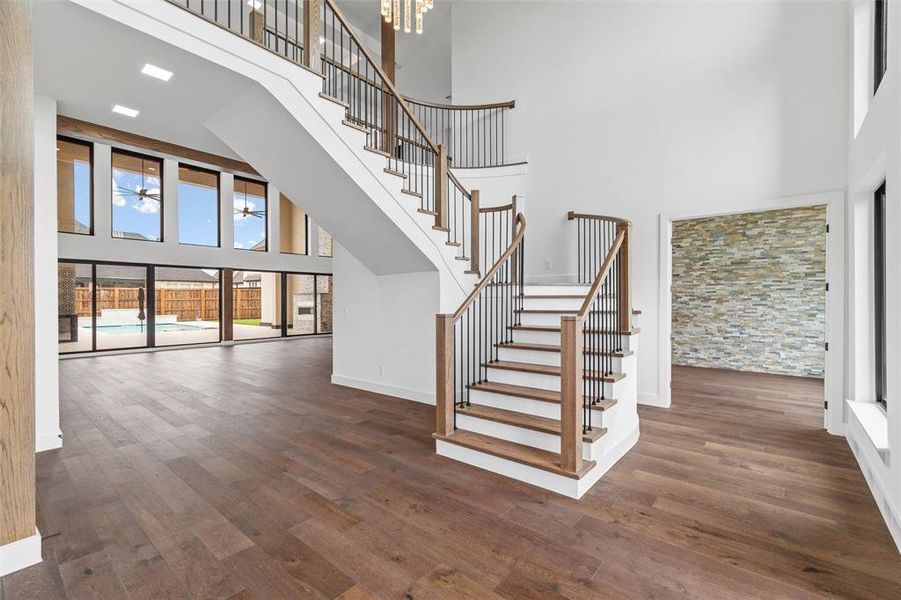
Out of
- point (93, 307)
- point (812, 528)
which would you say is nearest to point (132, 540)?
point (812, 528)

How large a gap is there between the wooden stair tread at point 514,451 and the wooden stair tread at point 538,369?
64cm

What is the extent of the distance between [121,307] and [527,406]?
1021 cm

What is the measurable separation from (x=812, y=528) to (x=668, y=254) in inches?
128

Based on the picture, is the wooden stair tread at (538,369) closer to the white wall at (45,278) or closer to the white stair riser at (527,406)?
the white stair riser at (527,406)

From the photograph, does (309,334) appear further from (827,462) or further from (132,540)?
(827,462)

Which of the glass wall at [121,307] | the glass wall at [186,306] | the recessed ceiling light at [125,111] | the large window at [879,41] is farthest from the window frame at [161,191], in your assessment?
the large window at [879,41]

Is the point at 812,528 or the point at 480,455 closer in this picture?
the point at 812,528

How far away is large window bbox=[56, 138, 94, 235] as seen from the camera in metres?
8.51

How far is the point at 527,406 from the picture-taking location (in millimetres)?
3355

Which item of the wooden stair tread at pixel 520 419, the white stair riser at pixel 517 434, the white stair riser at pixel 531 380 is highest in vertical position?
the white stair riser at pixel 531 380

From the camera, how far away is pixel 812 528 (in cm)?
231

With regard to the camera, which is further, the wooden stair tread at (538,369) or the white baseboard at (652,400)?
the white baseboard at (652,400)

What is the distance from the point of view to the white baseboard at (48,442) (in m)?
3.38

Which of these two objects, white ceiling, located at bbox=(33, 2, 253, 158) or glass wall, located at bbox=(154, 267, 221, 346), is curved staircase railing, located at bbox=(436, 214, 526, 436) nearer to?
white ceiling, located at bbox=(33, 2, 253, 158)
